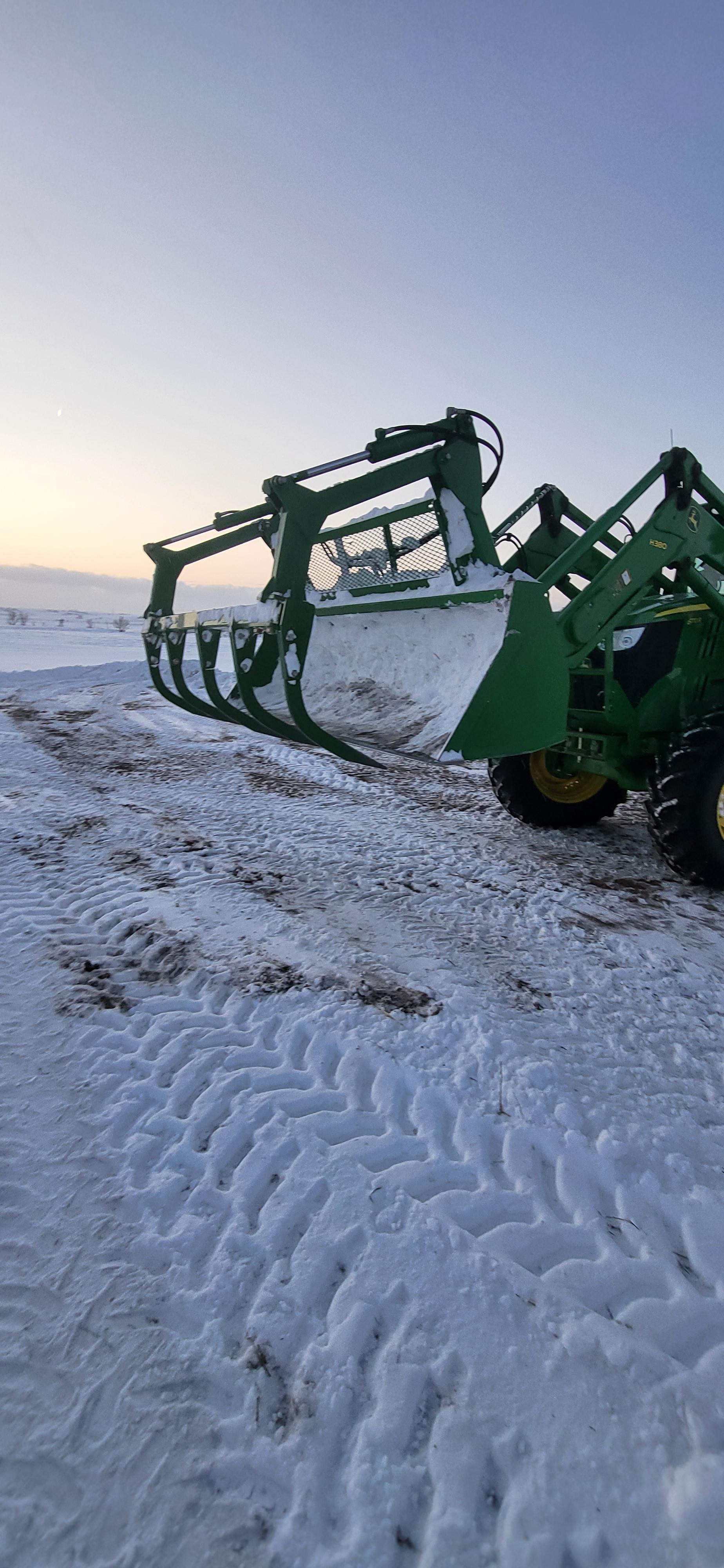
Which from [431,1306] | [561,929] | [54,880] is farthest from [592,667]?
[431,1306]

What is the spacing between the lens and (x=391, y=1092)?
2.28 metres

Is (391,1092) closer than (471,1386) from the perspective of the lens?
No

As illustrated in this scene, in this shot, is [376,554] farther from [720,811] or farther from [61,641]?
[61,641]

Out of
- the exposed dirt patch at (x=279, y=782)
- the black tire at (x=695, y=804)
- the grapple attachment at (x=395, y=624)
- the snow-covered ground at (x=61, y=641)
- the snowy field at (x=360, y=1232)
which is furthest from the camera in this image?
the snow-covered ground at (x=61, y=641)

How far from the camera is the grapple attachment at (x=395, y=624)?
135 inches

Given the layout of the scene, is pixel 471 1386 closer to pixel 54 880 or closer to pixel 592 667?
pixel 54 880

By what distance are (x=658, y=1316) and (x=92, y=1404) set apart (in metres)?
1.22

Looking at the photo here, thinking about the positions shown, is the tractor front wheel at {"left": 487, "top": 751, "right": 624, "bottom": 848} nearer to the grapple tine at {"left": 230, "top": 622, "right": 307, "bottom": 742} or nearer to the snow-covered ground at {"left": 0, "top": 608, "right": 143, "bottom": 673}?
the grapple tine at {"left": 230, "top": 622, "right": 307, "bottom": 742}

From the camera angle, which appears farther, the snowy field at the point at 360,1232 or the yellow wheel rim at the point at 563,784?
the yellow wheel rim at the point at 563,784

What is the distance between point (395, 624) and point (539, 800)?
175 centimetres

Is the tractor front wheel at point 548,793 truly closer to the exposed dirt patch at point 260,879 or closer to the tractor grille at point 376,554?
the tractor grille at point 376,554

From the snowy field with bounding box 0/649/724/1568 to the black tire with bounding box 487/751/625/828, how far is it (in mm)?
1408

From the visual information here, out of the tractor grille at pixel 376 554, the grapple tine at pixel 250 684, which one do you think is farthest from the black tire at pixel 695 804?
the grapple tine at pixel 250 684

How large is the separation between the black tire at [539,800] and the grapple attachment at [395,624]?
4.15 feet
